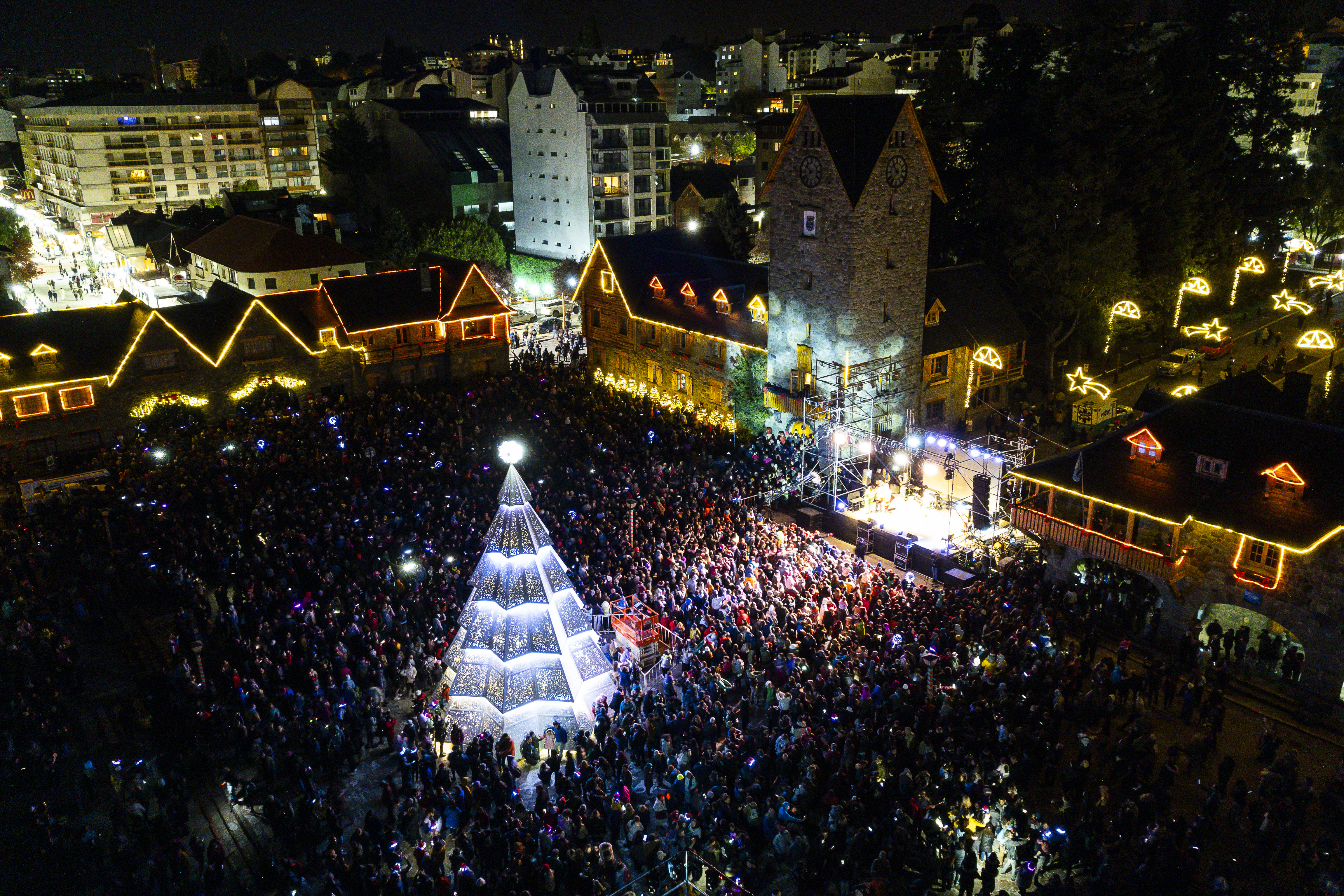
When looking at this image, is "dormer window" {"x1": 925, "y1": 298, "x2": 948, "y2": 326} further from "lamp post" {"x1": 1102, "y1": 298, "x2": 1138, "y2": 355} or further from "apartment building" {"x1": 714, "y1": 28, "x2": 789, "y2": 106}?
"apartment building" {"x1": 714, "y1": 28, "x2": 789, "y2": 106}

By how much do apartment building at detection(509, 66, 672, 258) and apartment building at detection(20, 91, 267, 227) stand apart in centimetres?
3404

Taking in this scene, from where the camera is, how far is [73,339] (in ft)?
106

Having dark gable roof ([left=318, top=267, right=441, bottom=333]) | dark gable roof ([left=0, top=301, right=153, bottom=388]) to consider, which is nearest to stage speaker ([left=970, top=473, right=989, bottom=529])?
dark gable roof ([left=318, top=267, right=441, bottom=333])

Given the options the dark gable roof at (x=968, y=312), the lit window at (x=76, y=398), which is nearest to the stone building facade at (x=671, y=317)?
the dark gable roof at (x=968, y=312)

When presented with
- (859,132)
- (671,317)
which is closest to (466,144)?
(671,317)

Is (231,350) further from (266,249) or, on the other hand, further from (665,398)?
(665,398)

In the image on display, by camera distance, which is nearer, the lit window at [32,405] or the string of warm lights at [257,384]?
the lit window at [32,405]

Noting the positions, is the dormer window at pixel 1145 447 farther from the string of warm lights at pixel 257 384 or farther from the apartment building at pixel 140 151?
the apartment building at pixel 140 151

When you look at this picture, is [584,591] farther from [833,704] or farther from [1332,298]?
[1332,298]

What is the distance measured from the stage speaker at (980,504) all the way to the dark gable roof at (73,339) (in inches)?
1199

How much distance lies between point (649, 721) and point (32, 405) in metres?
27.6

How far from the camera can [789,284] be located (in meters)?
32.8

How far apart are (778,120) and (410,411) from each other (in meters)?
53.5

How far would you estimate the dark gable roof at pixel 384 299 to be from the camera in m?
37.8
